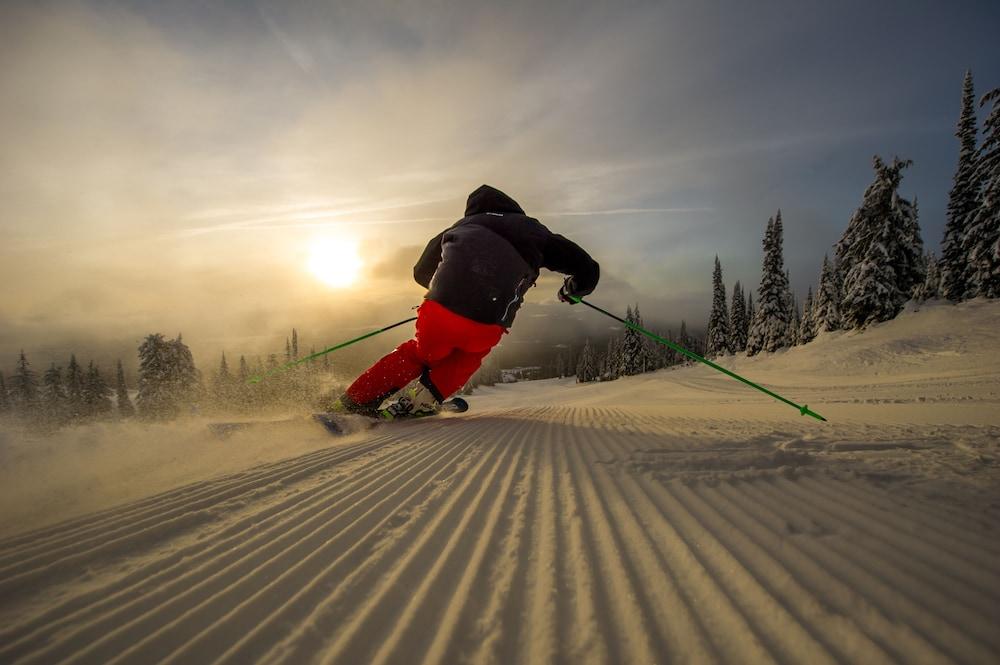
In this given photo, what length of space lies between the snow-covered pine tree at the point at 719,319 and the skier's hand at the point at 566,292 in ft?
124

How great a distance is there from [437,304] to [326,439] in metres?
1.94

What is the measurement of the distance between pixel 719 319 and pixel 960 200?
18044 mm

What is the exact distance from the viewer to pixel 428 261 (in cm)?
451

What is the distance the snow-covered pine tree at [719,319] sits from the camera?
37156mm

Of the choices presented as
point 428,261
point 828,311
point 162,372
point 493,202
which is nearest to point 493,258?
point 493,202

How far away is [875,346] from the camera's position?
14547 mm

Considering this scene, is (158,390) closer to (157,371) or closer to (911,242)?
(157,371)

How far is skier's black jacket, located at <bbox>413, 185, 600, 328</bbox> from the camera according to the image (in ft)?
12.0

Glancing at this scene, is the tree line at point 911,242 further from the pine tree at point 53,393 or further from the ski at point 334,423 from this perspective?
the pine tree at point 53,393

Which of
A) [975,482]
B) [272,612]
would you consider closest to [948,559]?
[975,482]

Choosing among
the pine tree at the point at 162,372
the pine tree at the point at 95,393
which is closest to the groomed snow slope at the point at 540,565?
the pine tree at the point at 162,372

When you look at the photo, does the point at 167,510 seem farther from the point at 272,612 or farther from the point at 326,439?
the point at 326,439

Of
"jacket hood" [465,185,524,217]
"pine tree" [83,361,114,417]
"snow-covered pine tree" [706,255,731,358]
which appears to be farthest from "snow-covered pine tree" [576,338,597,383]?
"jacket hood" [465,185,524,217]

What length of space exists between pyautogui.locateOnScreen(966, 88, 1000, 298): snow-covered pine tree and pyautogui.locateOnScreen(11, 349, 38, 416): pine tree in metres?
57.1
